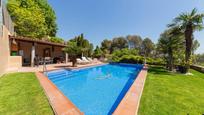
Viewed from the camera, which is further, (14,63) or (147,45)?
(147,45)

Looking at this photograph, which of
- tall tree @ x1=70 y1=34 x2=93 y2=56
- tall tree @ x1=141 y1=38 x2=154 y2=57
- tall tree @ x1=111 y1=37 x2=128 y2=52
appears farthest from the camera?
tall tree @ x1=111 y1=37 x2=128 y2=52

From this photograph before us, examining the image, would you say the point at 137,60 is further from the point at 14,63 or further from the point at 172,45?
the point at 14,63

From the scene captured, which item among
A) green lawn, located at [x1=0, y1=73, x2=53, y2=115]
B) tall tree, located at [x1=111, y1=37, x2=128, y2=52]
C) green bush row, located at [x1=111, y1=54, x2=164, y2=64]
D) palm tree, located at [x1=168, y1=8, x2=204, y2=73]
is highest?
tall tree, located at [x1=111, y1=37, x2=128, y2=52]

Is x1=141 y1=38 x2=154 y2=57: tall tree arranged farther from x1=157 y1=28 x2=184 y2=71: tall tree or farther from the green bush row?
x1=157 y1=28 x2=184 y2=71: tall tree

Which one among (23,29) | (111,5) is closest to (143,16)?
(111,5)

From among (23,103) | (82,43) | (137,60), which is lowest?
(23,103)

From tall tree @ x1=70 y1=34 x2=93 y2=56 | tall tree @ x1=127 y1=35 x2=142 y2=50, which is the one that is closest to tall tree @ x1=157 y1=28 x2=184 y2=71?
tall tree @ x1=70 y1=34 x2=93 y2=56

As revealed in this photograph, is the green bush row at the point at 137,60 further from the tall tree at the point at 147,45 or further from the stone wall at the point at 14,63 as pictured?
the tall tree at the point at 147,45

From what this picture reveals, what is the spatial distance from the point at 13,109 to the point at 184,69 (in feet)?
47.9

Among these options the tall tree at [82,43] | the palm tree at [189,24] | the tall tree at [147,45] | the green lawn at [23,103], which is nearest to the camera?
the green lawn at [23,103]

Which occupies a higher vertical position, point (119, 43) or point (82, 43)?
point (119, 43)

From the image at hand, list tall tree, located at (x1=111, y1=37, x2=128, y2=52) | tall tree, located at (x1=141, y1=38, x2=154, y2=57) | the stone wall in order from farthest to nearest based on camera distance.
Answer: tall tree, located at (x1=111, y1=37, x2=128, y2=52) < tall tree, located at (x1=141, y1=38, x2=154, y2=57) < the stone wall

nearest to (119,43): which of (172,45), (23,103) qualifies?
(172,45)

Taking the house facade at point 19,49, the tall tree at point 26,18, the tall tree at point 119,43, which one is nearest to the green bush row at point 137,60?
the house facade at point 19,49
